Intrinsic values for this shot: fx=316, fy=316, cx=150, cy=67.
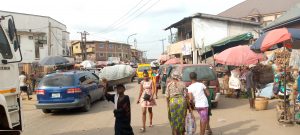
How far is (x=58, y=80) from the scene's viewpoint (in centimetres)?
1165

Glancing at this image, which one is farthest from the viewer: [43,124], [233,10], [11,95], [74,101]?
[233,10]

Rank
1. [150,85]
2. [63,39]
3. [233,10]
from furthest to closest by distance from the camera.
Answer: [63,39] → [233,10] → [150,85]

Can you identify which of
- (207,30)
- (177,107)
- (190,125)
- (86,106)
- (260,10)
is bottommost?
(86,106)

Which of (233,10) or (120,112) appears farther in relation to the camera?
(233,10)

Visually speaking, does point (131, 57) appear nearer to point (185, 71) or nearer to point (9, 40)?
point (185, 71)

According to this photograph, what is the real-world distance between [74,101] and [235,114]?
5598 mm

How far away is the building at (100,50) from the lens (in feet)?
246

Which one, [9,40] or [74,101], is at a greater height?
[9,40]

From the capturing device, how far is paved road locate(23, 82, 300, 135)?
26.7 ft

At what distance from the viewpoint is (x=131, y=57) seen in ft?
296

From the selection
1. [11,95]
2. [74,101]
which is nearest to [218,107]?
[74,101]

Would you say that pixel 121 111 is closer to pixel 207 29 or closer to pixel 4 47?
pixel 4 47

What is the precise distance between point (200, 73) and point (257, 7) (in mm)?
36561

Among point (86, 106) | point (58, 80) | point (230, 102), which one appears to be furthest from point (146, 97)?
point (230, 102)
